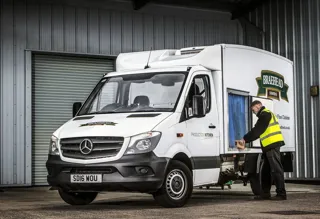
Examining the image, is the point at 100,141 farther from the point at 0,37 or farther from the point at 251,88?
the point at 0,37

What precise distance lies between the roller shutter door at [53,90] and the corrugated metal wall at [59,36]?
38cm

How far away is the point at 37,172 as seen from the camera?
17953 mm

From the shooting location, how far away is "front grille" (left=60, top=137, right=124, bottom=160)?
1017 centimetres

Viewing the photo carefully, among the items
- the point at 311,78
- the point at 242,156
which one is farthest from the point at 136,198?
the point at 311,78

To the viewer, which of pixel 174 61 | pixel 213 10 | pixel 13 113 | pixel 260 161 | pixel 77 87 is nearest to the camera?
pixel 174 61

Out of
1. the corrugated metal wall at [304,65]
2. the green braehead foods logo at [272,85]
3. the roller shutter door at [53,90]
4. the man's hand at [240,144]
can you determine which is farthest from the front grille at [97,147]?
the corrugated metal wall at [304,65]

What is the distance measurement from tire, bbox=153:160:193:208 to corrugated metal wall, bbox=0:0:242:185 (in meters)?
7.73

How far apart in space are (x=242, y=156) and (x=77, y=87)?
7.54m

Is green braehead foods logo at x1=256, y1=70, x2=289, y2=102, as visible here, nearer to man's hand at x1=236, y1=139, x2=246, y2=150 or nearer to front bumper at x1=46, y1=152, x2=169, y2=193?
man's hand at x1=236, y1=139, x2=246, y2=150

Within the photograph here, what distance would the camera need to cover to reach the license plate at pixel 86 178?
1016cm

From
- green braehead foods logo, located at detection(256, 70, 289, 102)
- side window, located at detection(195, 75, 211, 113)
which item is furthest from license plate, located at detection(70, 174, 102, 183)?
green braehead foods logo, located at detection(256, 70, 289, 102)

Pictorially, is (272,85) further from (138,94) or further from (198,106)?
(138,94)

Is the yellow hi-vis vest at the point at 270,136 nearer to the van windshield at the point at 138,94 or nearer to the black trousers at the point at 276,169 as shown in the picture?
the black trousers at the point at 276,169

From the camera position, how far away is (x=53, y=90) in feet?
60.8
